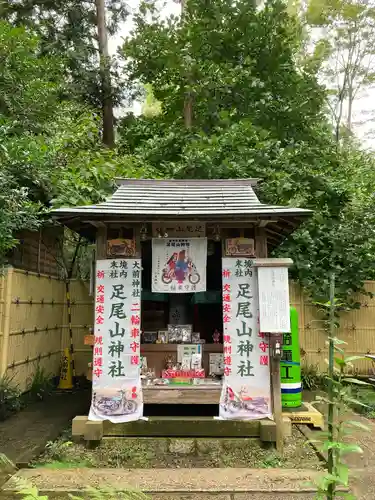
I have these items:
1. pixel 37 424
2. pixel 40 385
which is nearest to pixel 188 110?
pixel 40 385

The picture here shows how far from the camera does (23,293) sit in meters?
7.45

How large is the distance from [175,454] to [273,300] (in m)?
2.30

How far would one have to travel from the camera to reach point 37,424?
6.23 metres

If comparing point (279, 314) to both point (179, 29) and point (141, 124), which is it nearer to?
→ point (141, 124)

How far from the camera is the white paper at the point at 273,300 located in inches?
213

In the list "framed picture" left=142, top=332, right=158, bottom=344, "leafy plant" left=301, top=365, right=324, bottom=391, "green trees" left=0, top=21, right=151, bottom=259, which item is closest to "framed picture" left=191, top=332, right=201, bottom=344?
"framed picture" left=142, top=332, right=158, bottom=344

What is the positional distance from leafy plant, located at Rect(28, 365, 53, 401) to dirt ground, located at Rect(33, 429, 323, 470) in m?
2.35

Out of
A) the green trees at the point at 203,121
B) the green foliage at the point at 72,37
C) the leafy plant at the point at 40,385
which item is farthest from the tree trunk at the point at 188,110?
the leafy plant at the point at 40,385

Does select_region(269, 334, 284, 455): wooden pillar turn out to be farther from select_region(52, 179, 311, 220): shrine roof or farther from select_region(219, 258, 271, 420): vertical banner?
select_region(52, 179, 311, 220): shrine roof

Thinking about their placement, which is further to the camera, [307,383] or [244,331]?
[307,383]

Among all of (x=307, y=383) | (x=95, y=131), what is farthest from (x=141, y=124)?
(x=307, y=383)

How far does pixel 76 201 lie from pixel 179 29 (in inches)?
330

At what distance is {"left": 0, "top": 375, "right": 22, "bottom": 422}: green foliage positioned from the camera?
6496mm

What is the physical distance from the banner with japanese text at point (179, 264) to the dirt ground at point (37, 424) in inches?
96.4
